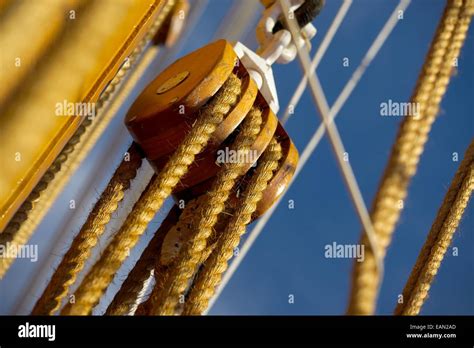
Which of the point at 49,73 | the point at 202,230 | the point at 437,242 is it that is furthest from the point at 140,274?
the point at 437,242

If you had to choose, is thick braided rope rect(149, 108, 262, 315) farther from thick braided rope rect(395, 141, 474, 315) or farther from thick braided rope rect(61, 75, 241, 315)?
thick braided rope rect(395, 141, 474, 315)

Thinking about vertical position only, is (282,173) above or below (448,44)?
above

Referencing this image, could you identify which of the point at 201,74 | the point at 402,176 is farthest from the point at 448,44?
the point at 201,74

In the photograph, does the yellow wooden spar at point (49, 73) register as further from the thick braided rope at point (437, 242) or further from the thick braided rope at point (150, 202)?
the thick braided rope at point (437, 242)

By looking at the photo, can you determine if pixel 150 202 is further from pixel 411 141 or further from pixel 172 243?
pixel 411 141
